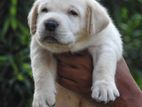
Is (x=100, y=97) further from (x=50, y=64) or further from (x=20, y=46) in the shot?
(x=20, y=46)

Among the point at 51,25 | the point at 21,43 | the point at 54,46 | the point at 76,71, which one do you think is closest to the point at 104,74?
the point at 76,71

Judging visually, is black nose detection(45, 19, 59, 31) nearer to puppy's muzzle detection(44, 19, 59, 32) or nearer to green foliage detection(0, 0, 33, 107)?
puppy's muzzle detection(44, 19, 59, 32)

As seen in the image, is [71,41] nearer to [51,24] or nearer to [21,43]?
[51,24]

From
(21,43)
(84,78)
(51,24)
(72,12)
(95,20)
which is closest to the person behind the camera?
Answer: (51,24)

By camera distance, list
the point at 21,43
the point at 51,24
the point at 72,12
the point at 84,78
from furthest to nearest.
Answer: the point at 21,43, the point at 84,78, the point at 72,12, the point at 51,24

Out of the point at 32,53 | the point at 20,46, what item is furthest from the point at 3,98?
the point at 32,53

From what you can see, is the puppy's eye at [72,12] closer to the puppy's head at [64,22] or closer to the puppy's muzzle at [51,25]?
the puppy's head at [64,22]

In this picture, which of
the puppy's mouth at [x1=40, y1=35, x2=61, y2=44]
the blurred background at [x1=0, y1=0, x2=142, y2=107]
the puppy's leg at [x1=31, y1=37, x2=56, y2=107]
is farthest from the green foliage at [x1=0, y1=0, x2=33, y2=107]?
the puppy's mouth at [x1=40, y1=35, x2=61, y2=44]

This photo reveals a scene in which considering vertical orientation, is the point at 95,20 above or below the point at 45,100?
above

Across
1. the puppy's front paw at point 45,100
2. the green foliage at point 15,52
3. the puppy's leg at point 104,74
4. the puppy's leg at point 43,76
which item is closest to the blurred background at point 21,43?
the green foliage at point 15,52
